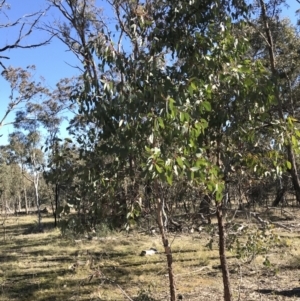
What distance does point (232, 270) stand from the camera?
8.91 meters

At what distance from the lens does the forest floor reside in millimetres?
6821

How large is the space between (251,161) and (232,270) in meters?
6.24

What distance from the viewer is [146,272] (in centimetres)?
980

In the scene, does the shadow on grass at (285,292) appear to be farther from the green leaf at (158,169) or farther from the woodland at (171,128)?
the green leaf at (158,169)

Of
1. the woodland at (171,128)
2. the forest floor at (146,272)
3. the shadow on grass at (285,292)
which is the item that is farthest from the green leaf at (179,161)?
the shadow on grass at (285,292)

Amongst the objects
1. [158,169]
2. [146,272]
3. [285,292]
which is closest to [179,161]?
[158,169]

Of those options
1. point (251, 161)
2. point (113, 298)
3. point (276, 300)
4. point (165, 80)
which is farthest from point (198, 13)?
point (113, 298)

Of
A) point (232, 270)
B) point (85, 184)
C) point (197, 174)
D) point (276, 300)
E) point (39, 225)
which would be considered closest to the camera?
point (197, 174)

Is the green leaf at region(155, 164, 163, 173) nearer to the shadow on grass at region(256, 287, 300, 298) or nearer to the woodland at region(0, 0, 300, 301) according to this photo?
the woodland at region(0, 0, 300, 301)

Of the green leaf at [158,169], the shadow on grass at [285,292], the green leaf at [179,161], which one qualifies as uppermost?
the green leaf at [179,161]

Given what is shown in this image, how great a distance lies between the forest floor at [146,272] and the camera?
22.4ft

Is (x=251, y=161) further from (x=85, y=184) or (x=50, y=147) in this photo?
(x=50, y=147)

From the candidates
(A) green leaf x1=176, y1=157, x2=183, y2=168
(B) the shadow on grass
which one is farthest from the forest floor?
(A) green leaf x1=176, y1=157, x2=183, y2=168

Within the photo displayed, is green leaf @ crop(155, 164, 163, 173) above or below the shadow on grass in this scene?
above
